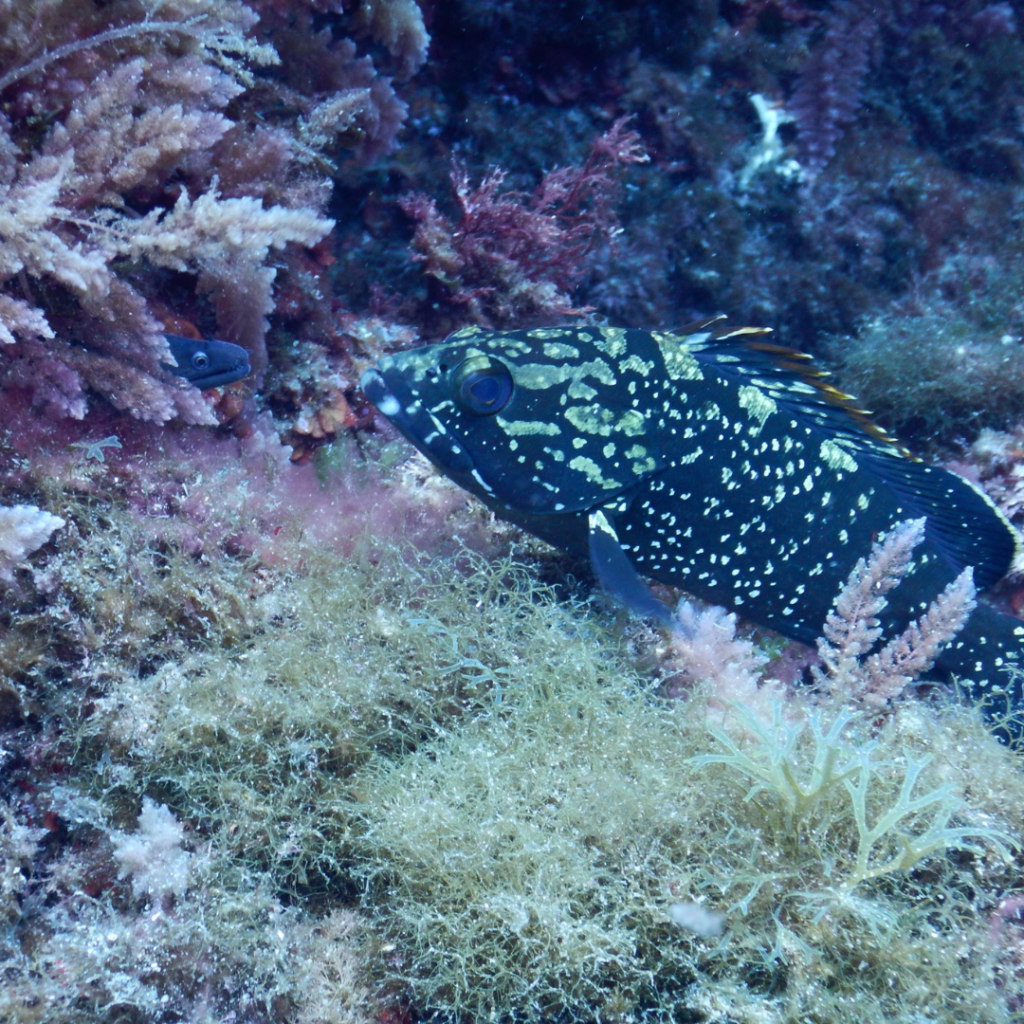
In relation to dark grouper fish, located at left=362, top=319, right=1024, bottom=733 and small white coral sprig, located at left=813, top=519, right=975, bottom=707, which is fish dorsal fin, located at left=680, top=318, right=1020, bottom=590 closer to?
dark grouper fish, located at left=362, top=319, right=1024, bottom=733

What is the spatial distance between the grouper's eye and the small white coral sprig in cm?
191

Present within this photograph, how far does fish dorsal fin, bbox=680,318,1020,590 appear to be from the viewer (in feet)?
12.4

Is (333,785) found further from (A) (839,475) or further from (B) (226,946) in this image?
(A) (839,475)

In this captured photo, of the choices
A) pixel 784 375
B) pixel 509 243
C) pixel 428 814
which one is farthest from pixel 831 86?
pixel 428 814

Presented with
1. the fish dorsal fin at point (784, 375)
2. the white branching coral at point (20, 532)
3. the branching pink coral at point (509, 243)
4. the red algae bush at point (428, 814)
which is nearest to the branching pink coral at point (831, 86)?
the branching pink coral at point (509, 243)

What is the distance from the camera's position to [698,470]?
12.0ft

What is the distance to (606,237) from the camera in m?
5.86

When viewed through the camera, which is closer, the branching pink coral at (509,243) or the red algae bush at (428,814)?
the red algae bush at (428,814)

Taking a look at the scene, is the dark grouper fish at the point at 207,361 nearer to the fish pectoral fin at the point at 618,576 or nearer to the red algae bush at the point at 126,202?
the red algae bush at the point at 126,202

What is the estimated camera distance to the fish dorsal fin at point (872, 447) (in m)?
3.79

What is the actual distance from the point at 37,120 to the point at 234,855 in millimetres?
3495

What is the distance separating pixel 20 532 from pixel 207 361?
1.35m

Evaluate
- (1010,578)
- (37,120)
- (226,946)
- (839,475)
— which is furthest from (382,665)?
(1010,578)

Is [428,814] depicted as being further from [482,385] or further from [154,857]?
[482,385]
